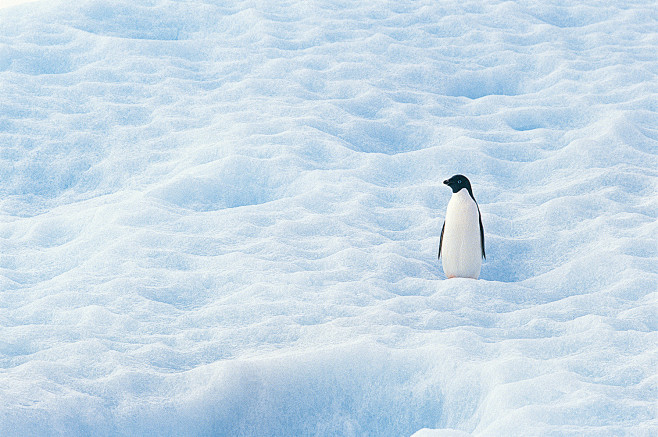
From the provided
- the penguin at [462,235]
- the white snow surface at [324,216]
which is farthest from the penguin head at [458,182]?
the white snow surface at [324,216]

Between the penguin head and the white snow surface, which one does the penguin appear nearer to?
the penguin head

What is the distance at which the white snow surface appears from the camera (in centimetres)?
281

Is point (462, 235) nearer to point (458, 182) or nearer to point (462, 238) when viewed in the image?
point (462, 238)

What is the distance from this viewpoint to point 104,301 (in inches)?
138

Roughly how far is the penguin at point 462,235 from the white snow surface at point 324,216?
0.34 feet

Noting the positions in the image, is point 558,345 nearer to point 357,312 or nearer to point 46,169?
point 357,312

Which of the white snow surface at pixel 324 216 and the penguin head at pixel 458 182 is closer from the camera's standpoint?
the white snow surface at pixel 324 216

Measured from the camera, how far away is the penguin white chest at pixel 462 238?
3.60 meters

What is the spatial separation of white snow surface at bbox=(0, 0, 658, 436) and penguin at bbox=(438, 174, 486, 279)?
0.10 m

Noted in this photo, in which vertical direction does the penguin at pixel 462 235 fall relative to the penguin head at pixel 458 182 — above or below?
below

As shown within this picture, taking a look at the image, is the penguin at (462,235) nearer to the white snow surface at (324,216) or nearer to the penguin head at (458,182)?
the penguin head at (458,182)

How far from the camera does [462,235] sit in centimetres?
360

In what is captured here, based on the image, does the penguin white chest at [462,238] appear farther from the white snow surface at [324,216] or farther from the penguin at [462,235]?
the white snow surface at [324,216]

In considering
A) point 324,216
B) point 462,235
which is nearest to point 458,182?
point 462,235
